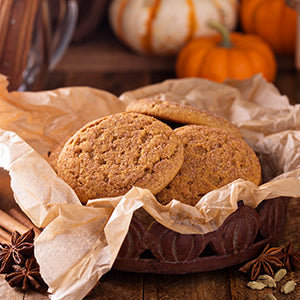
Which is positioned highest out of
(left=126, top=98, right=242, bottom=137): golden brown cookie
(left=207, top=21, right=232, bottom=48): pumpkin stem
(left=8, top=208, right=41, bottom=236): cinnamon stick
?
(left=126, top=98, right=242, bottom=137): golden brown cookie

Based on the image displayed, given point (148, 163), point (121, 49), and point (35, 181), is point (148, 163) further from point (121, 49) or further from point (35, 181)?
point (121, 49)

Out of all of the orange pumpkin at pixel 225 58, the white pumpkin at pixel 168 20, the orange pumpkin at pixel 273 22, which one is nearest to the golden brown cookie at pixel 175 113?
the orange pumpkin at pixel 225 58

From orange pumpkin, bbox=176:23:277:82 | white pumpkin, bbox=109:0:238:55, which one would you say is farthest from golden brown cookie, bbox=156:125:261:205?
white pumpkin, bbox=109:0:238:55

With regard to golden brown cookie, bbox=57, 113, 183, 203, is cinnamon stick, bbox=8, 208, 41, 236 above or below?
below

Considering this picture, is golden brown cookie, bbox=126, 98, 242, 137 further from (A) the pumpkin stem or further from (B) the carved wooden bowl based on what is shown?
(A) the pumpkin stem

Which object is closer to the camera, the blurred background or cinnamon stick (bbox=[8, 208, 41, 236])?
cinnamon stick (bbox=[8, 208, 41, 236])

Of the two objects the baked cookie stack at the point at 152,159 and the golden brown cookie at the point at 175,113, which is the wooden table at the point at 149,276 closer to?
the baked cookie stack at the point at 152,159
